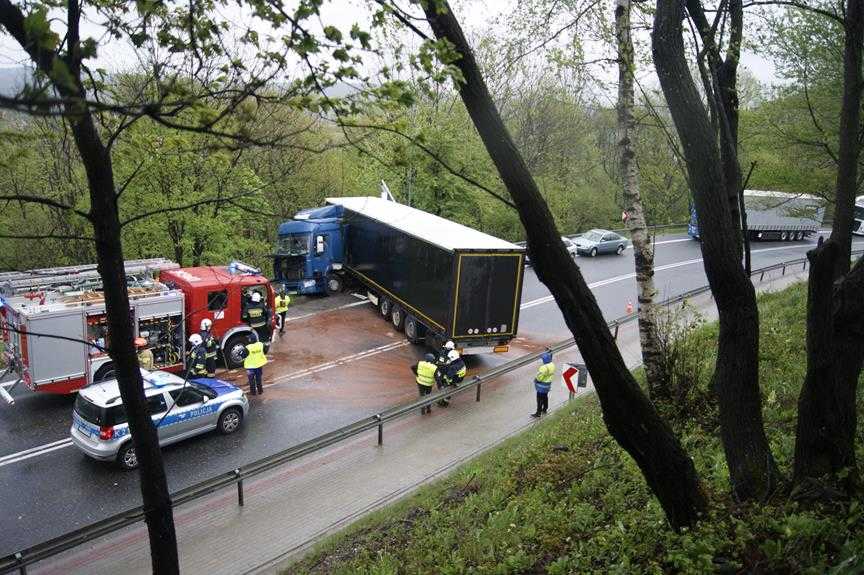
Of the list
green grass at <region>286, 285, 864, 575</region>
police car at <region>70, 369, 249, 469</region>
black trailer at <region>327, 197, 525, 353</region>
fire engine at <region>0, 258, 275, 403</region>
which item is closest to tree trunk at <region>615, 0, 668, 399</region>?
green grass at <region>286, 285, 864, 575</region>

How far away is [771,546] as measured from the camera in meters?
4.59

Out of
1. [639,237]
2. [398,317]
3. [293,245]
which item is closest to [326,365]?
[398,317]

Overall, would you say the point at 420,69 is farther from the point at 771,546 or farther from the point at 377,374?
the point at 377,374

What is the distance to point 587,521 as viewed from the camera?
646cm

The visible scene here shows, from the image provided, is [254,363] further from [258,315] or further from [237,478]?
[237,478]

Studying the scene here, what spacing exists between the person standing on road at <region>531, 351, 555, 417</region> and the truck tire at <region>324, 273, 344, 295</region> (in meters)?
11.7

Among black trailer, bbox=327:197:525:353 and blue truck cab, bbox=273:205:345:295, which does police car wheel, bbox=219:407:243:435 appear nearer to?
black trailer, bbox=327:197:525:353

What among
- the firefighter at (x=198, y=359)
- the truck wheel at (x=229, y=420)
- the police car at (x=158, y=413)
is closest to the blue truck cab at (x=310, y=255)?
the firefighter at (x=198, y=359)

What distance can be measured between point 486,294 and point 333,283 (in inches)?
353

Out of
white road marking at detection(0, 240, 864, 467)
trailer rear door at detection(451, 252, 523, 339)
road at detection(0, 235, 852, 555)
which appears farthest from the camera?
trailer rear door at detection(451, 252, 523, 339)

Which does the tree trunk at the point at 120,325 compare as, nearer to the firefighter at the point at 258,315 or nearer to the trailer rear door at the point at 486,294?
the trailer rear door at the point at 486,294

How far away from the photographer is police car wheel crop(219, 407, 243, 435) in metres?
12.1

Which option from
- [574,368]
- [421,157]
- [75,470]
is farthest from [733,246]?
[75,470]

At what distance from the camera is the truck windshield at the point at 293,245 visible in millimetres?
22656
